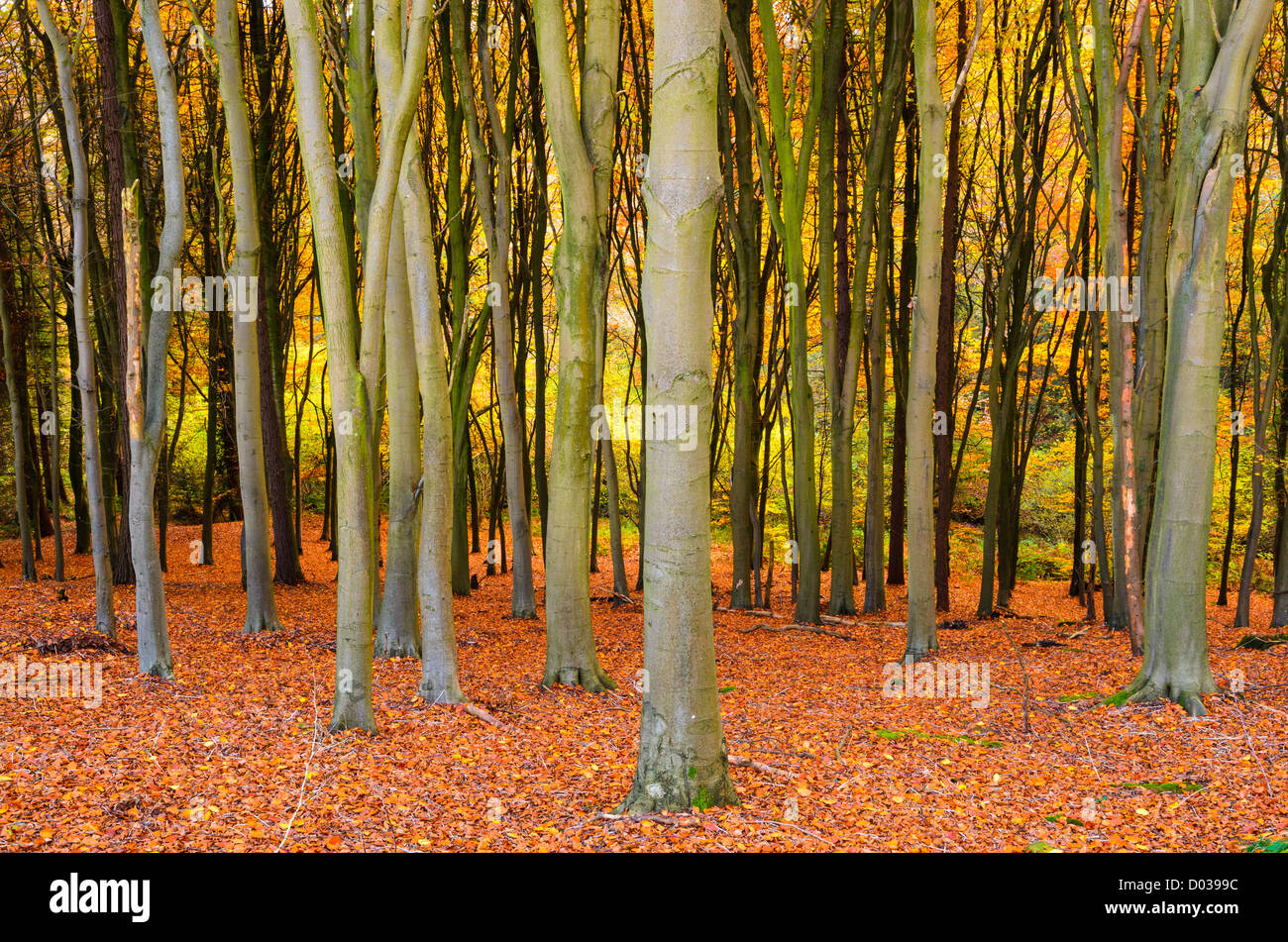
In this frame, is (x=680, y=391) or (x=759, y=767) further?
(x=759, y=767)

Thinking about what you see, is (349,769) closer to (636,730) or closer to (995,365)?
(636,730)

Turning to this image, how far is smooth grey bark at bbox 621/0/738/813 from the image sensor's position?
377 centimetres

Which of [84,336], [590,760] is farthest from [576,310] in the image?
[84,336]

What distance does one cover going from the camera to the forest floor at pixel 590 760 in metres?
3.80

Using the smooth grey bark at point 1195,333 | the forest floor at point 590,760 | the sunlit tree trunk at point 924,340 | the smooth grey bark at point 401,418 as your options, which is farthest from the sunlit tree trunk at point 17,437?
the smooth grey bark at point 1195,333

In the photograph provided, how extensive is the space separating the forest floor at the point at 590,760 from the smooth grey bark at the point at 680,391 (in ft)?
0.96

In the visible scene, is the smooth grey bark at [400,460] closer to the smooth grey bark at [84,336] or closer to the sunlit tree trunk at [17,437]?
the smooth grey bark at [84,336]

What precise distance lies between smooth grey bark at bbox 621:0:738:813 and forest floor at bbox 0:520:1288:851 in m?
0.29

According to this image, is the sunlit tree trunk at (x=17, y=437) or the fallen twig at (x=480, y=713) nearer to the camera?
the fallen twig at (x=480, y=713)

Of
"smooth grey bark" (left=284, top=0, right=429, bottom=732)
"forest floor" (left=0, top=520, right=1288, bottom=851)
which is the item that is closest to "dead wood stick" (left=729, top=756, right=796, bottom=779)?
"forest floor" (left=0, top=520, right=1288, bottom=851)

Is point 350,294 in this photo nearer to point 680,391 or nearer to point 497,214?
point 680,391

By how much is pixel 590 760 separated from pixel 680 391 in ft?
7.65

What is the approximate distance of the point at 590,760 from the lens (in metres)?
4.98

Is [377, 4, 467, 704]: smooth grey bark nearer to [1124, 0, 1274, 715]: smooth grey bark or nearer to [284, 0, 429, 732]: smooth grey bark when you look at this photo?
[284, 0, 429, 732]: smooth grey bark
